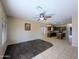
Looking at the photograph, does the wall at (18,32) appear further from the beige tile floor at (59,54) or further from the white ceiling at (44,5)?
the beige tile floor at (59,54)

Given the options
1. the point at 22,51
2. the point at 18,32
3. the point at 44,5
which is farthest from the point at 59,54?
the point at 18,32

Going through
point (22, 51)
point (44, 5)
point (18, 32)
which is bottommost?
point (22, 51)

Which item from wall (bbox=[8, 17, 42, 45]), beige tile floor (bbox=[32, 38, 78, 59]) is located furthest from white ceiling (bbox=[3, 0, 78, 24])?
wall (bbox=[8, 17, 42, 45])

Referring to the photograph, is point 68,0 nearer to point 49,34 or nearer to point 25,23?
point 25,23

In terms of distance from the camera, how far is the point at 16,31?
26.5 ft

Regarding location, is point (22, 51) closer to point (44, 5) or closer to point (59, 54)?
point (59, 54)

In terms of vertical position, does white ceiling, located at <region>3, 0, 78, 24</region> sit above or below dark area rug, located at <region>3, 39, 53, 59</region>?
above

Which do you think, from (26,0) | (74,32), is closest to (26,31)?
(74,32)

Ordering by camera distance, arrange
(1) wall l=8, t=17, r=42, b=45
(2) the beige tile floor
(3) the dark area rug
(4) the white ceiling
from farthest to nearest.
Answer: (1) wall l=8, t=17, r=42, b=45
(3) the dark area rug
(2) the beige tile floor
(4) the white ceiling

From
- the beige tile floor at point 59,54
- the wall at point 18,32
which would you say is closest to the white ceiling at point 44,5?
the beige tile floor at point 59,54

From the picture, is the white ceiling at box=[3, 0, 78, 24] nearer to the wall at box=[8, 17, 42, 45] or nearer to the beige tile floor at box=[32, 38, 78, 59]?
the beige tile floor at box=[32, 38, 78, 59]

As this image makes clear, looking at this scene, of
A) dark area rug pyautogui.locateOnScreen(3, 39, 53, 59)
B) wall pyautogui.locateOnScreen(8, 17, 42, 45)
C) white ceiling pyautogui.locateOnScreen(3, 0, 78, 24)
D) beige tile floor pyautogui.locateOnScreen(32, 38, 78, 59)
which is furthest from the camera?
wall pyautogui.locateOnScreen(8, 17, 42, 45)

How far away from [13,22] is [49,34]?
815cm

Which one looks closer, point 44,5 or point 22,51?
point 44,5
